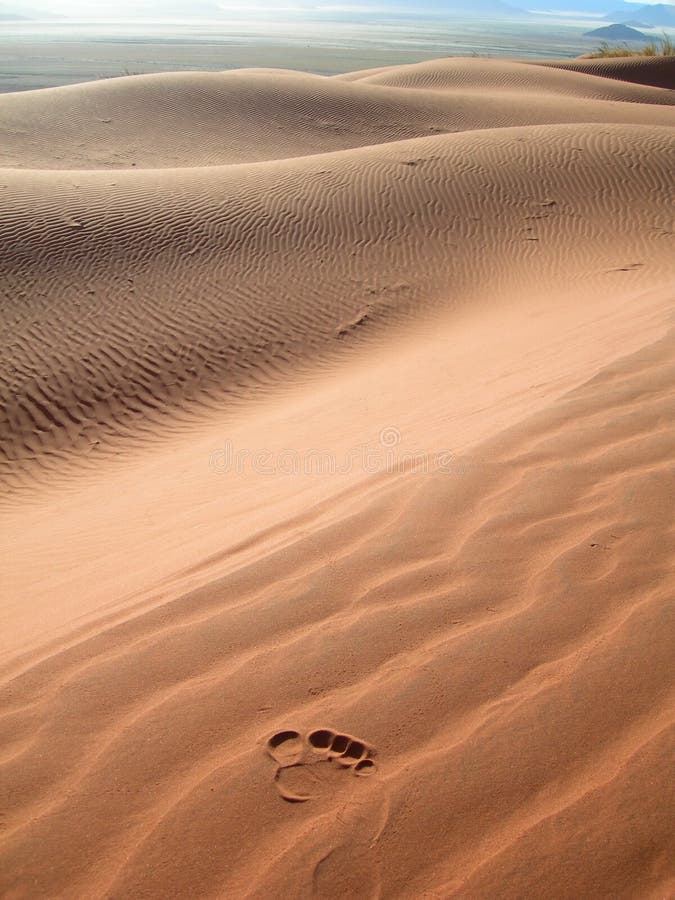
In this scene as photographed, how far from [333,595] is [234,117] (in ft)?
71.2

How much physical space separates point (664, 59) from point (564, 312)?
97.7 ft

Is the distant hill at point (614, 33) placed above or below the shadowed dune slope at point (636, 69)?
above

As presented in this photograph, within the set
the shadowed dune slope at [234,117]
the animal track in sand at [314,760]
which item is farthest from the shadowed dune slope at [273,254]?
the shadowed dune slope at [234,117]

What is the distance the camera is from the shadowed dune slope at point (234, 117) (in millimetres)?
18938

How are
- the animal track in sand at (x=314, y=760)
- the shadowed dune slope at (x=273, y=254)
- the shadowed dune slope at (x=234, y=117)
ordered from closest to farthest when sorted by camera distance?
the animal track in sand at (x=314, y=760), the shadowed dune slope at (x=273, y=254), the shadowed dune slope at (x=234, y=117)

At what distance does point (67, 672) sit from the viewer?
2223mm

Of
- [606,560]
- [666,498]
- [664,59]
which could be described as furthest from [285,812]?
[664,59]

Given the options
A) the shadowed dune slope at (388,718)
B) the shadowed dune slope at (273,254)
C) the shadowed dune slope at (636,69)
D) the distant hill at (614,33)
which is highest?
the distant hill at (614,33)

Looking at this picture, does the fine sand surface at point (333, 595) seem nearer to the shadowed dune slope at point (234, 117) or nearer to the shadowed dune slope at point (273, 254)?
the shadowed dune slope at point (273, 254)

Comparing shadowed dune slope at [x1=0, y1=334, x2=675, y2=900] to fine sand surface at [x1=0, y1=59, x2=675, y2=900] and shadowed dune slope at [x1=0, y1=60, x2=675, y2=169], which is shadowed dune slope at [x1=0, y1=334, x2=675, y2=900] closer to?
fine sand surface at [x1=0, y1=59, x2=675, y2=900]

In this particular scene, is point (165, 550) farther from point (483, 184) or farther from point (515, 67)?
point (515, 67)

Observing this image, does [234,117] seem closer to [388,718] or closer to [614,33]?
[388,718]

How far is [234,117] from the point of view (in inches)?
835

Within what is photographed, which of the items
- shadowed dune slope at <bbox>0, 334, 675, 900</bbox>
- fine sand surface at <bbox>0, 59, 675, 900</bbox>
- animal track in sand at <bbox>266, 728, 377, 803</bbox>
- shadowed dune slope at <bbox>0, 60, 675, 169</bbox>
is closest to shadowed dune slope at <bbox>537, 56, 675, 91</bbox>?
shadowed dune slope at <bbox>0, 60, 675, 169</bbox>
